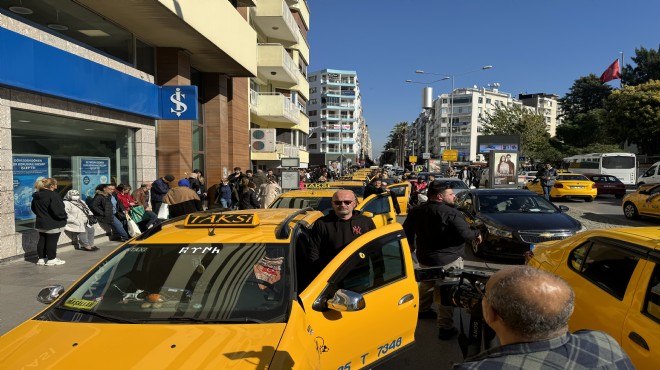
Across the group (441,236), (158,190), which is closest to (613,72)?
(158,190)

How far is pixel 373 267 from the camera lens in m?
3.41

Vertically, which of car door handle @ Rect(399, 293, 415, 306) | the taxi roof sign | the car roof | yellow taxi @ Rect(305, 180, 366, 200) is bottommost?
car door handle @ Rect(399, 293, 415, 306)

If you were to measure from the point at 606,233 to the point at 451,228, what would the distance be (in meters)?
1.42

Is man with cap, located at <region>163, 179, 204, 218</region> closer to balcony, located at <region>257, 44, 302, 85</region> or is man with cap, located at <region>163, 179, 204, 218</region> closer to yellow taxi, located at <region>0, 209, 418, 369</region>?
yellow taxi, located at <region>0, 209, 418, 369</region>

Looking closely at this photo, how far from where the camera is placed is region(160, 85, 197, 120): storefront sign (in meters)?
12.2

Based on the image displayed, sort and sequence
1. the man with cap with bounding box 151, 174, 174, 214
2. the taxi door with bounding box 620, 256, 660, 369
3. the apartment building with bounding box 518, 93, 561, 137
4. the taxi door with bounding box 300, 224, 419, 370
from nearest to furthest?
the taxi door with bounding box 620, 256, 660, 369 → the taxi door with bounding box 300, 224, 419, 370 → the man with cap with bounding box 151, 174, 174, 214 → the apartment building with bounding box 518, 93, 561, 137

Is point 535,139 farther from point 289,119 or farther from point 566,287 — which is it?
point 566,287

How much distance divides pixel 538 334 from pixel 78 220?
9.38 metres

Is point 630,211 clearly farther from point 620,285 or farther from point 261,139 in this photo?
point 261,139

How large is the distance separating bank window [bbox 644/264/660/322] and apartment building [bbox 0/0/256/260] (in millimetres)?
8948

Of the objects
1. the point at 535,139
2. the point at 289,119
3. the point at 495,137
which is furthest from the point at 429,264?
the point at 535,139

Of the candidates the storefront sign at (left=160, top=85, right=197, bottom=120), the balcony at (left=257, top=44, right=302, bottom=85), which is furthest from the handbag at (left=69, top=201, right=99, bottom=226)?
the balcony at (left=257, top=44, right=302, bottom=85)

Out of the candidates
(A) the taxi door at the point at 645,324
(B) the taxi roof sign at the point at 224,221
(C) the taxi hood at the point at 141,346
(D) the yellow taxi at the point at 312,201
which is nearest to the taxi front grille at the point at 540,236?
(D) the yellow taxi at the point at 312,201

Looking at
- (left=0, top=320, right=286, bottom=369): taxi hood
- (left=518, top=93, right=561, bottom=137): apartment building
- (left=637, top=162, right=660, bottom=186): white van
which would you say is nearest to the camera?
(left=0, top=320, right=286, bottom=369): taxi hood
